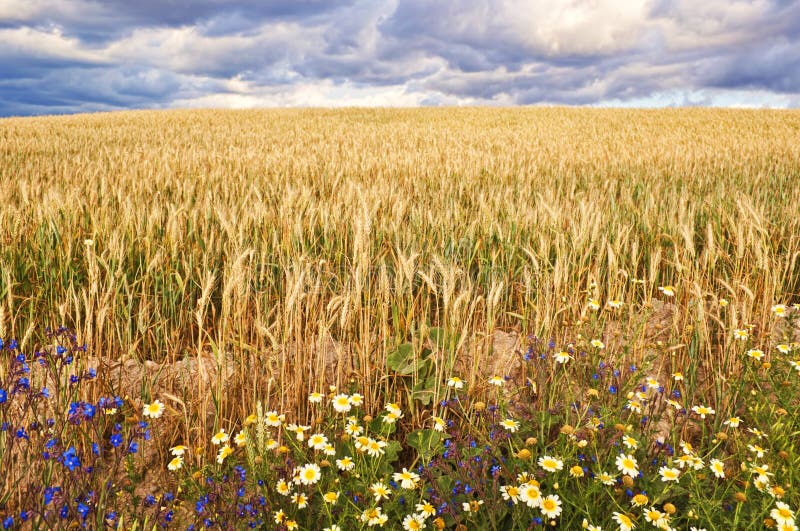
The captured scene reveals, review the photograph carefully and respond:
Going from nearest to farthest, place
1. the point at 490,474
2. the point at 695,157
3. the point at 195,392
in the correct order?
the point at 490,474 < the point at 195,392 < the point at 695,157

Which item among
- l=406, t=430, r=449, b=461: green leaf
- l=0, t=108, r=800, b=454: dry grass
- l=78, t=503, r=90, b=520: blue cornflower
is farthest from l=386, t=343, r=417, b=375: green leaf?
l=78, t=503, r=90, b=520: blue cornflower

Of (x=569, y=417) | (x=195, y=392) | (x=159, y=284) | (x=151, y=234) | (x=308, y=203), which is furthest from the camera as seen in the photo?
(x=308, y=203)

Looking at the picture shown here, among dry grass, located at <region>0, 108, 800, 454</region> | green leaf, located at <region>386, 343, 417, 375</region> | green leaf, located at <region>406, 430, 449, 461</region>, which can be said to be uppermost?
dry grass, located at <region>0, 108, 800, 454</region>

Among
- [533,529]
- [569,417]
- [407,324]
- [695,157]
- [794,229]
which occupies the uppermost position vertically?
[695,157]

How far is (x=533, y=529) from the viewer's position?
1.54m

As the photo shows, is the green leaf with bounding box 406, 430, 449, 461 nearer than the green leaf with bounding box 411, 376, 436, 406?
Yes

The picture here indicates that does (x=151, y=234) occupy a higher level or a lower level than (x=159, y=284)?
higher

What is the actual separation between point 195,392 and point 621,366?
6.55 ft

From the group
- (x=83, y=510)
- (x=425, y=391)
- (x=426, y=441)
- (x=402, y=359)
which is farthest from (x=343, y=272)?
(x=83, y=510)

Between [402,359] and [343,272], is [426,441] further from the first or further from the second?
[343,272]

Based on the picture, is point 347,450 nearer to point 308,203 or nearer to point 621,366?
point 621,366

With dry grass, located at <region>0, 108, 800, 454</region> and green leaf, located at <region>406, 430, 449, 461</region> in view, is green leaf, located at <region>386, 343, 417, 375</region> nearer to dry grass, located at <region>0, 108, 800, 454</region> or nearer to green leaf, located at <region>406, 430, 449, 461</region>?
dry grass, located at <region>0, 108, 800, 454</region>

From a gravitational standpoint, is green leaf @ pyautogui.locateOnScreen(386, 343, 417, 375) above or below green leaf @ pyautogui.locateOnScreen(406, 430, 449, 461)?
above

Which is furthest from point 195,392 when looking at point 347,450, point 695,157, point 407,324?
point 695,157
